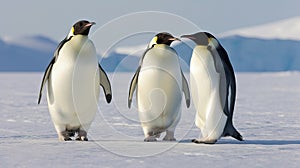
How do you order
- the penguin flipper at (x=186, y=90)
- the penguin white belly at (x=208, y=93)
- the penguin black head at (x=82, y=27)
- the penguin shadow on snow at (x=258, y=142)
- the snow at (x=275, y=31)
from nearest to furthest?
the penguin white belly at (x=208, y=93)
the penguin shadow on snow at (x=258, y=142)
the penguin black head at (x=82, y=27)
the penguin flipper at (x=186, y=90)
the snow at (x=275, y=31)

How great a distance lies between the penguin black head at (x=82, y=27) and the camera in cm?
526

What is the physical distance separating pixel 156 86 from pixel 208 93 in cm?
48

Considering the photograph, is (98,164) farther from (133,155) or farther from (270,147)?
(270,147)

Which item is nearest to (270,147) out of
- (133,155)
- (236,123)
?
(133,155)

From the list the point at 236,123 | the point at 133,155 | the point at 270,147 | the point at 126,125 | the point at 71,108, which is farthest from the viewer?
the point at 236,123

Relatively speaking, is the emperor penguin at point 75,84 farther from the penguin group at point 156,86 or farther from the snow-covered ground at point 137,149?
the snow-covered ground at point 137,149

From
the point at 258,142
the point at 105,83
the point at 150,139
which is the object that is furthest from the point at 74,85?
the point at 258,142

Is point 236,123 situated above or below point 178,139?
below

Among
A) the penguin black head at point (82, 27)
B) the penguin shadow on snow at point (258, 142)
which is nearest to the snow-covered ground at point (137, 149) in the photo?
the penguin shadow on snow at point (258, 142)

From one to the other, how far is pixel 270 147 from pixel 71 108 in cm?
179

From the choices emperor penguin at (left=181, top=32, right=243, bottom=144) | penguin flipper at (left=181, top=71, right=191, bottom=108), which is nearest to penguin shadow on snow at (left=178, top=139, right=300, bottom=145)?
emperor penguin at (left=181, top=32, right=243, bottom=144)

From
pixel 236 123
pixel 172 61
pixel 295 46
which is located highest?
pixel 172 61

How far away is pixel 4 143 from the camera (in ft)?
16.2

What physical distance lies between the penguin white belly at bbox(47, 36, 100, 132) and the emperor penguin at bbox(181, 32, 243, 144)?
0.91m
